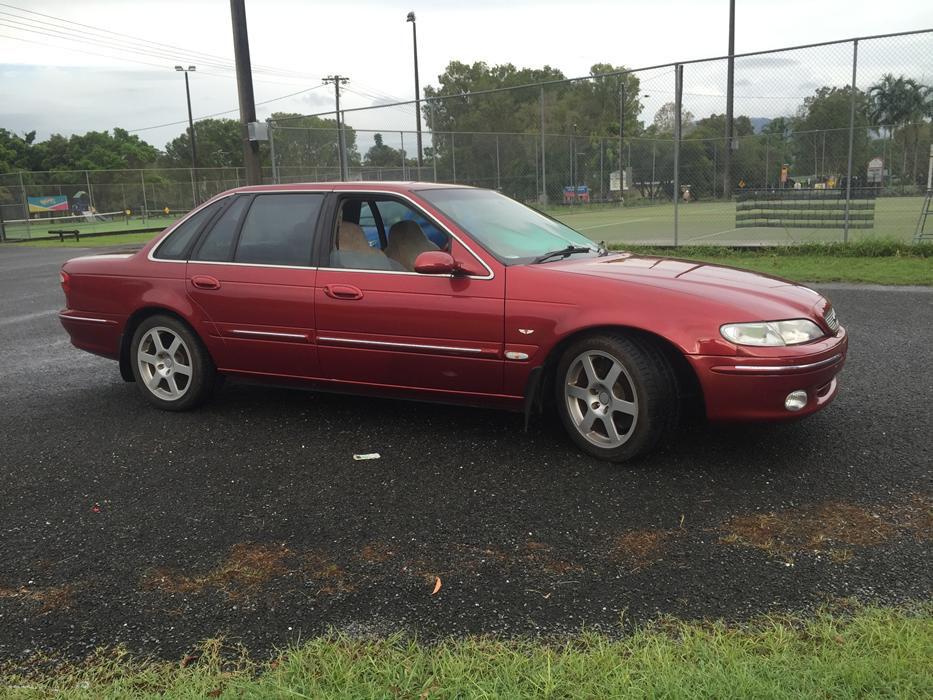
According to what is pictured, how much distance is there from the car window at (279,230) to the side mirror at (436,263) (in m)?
0.91

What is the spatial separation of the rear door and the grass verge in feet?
22.4

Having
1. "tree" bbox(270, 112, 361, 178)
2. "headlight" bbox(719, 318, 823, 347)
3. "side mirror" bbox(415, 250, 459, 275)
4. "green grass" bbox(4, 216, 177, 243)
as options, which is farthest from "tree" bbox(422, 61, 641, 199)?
"green grass" bbox(4, 216, 177, 243)

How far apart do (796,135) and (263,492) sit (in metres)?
11.9

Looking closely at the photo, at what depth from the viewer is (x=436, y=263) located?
4.36m

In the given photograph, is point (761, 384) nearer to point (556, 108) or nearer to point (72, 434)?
point (72, 434)

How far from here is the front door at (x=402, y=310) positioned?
436 cm

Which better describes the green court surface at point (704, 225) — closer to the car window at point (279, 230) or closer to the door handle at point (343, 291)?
the car window at point (279, 230)

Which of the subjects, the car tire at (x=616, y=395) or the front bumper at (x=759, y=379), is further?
the car tire at (x=616, y=395)

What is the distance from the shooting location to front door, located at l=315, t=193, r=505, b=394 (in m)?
4.36

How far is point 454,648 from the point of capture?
2.52 meters

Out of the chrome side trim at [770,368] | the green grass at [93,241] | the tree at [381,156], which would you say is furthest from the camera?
the green grass at [93,241]

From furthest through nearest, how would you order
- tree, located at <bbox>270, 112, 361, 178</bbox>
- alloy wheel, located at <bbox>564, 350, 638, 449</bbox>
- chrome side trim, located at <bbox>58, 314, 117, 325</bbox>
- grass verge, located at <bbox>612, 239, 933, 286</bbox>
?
tree, located at <bbox>270, 112, 361, 178</bbox> < grass verge, located at <bbox>612, 239, 933, 286</bbox> < chrome side trim, located at <bbox>58, 314, 117, 325</bbox> < alloy wheel, located at <bbox>564, 350, 638, 449</bbox>

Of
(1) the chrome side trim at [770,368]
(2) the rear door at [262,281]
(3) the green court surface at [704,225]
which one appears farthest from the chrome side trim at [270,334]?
(3) the green court surface at [704,225]

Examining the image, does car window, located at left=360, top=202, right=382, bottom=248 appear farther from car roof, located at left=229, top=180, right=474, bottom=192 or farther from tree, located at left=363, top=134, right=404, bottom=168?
tree, located at left=363, top=134, right=404, bottom=168
